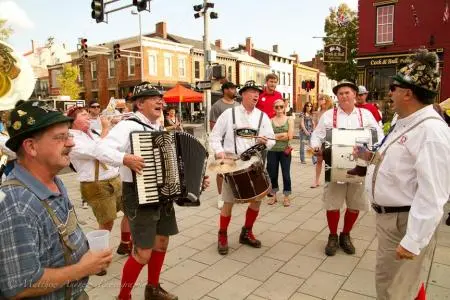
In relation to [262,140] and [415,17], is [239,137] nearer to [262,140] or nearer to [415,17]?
[262,140]

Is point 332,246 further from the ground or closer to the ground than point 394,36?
closer to the ground

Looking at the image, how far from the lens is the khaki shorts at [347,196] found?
4438mm

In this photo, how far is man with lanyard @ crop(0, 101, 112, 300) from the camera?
5.01ft

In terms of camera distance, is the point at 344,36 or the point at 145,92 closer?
the point at 145,92

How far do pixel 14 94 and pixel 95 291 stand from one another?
7.48 ft

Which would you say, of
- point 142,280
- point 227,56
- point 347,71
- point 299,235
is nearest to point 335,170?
point 299,235

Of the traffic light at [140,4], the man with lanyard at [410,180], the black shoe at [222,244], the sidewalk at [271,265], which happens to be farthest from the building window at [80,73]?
the man with lanyard at [410,180]

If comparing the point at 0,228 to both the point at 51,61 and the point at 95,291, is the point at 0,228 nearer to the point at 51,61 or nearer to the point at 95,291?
the point at 95,291

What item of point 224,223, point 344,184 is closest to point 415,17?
point 344,184

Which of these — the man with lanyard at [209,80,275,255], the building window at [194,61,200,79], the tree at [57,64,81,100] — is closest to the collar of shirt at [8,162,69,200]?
the man with lanyard at [209,80,275,255]

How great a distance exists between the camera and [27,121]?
1685 millimetres

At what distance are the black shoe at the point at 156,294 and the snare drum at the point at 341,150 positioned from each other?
2.16 m

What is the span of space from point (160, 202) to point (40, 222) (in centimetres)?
140

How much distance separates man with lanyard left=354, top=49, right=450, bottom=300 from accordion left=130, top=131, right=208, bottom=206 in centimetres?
155
